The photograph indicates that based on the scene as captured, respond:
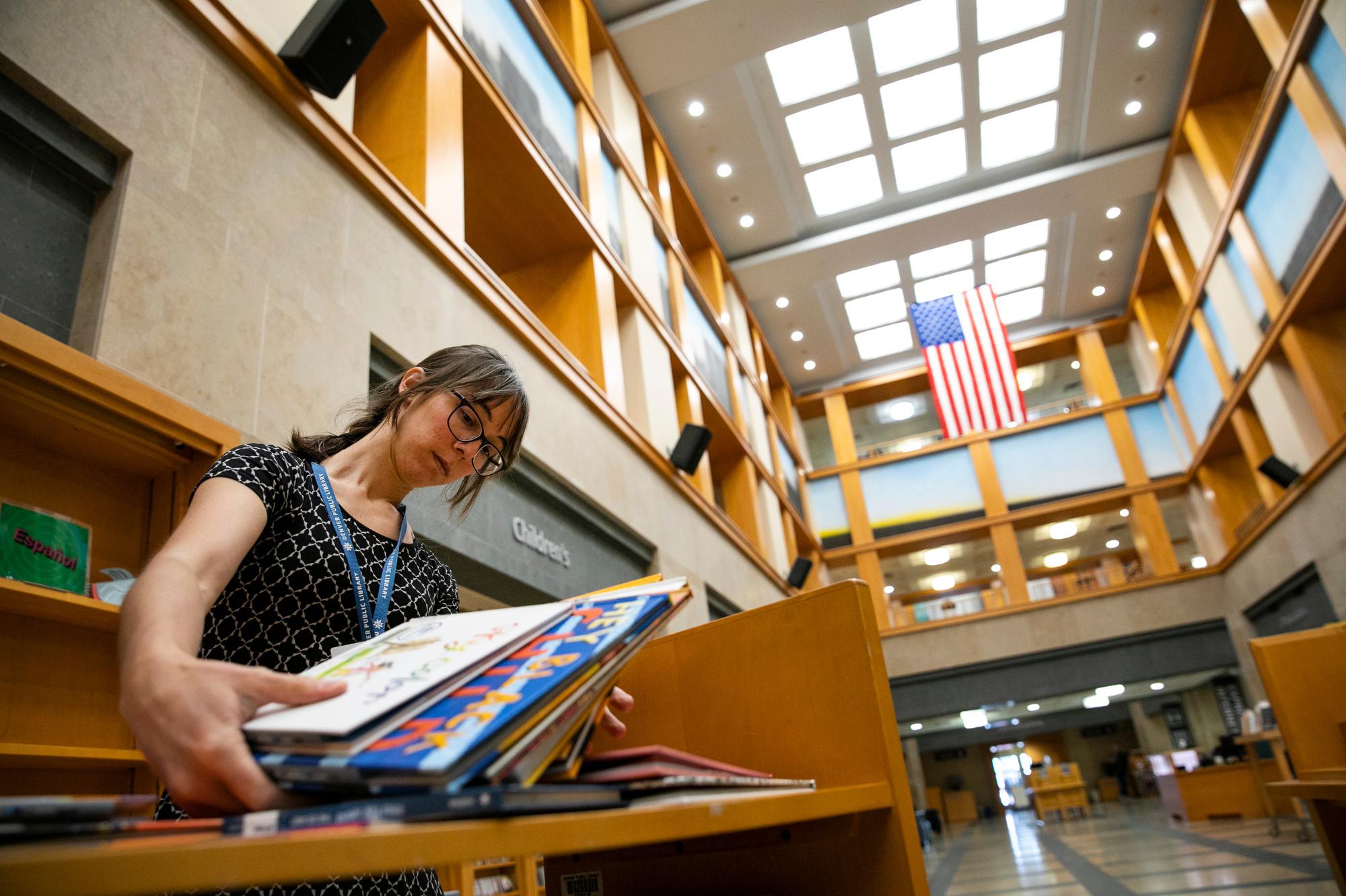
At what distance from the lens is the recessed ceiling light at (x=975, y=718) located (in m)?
20.3

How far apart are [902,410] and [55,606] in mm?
19882

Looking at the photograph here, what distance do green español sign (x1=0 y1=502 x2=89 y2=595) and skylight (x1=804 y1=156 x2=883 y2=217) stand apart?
12.2 meters

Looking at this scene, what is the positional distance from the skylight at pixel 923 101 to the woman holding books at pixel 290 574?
39.0ft

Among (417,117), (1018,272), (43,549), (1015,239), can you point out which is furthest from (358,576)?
(1018,272)

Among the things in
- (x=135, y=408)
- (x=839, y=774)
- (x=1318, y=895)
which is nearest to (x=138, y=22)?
(x=135, y=408)

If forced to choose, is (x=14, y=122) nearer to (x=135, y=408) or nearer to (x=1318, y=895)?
(x=135, y=408)

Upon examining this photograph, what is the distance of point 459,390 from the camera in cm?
141

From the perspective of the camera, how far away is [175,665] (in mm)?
709

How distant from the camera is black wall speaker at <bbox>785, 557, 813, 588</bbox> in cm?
1291

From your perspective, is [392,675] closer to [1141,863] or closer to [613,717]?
[613,717]

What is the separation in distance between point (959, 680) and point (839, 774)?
15774mm

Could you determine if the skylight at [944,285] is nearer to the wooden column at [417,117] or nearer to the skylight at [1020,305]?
the skylight at [1020,305]

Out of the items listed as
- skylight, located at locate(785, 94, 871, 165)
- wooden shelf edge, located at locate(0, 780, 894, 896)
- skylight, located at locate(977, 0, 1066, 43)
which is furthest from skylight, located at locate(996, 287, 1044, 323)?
wooden shelf edge, located at locate(0, 780, 894, 896)

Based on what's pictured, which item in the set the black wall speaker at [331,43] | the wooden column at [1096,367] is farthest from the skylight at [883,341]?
the black wall speaker at [331,43]
